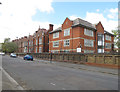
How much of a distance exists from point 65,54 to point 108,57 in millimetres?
10849

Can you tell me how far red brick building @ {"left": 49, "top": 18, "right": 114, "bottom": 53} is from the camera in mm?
29656

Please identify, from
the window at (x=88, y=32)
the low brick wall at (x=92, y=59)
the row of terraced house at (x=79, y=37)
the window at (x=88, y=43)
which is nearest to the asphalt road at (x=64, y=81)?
the low brick wall at (x=92, y=59)

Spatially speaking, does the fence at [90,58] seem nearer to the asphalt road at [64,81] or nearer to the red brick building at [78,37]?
the red brick building at [78,37]

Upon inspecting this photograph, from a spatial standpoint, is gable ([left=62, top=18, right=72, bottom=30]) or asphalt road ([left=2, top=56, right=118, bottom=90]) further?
gable ([left=62, top=18, right=72, bottom=30])

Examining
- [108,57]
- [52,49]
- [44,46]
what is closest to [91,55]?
[108,57]

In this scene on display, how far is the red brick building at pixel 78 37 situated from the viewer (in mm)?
29656

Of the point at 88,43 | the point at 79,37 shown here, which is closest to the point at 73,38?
the point at 79,37

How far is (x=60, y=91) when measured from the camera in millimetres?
5793

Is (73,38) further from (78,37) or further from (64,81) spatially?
(64,81)

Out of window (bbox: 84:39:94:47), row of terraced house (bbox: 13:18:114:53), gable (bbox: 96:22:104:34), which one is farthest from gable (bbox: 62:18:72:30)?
gable (bbox: 96:22:104:34)

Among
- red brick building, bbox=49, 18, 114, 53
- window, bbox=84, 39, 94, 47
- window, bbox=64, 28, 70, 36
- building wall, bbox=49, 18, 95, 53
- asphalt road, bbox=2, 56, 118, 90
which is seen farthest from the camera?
window, bbox=64, 28, 70, 36

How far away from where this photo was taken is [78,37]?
29219mm

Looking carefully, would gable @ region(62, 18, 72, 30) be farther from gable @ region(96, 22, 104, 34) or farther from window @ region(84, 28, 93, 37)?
gable @ region(96, 22, 104, 34)

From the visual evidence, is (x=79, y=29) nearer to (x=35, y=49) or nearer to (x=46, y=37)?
(x=46, y=37)
